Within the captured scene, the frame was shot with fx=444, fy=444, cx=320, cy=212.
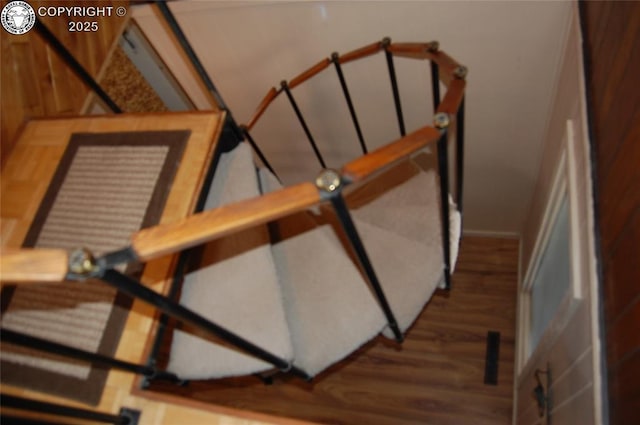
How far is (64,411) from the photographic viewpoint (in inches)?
40.9

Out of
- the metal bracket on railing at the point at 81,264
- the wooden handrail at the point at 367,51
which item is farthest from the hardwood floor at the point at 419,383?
the metal bracket on railing at the point at 81,264

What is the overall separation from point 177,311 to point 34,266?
0.27 m

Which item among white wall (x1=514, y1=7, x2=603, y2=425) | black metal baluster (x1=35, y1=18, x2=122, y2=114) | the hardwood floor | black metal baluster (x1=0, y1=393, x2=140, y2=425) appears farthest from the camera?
the hardwood floor

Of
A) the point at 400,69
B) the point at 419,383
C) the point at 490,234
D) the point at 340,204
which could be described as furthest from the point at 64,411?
the point at 490,234

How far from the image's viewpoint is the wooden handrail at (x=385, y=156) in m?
0.67

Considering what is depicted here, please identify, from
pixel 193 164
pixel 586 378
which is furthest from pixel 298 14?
pixel 586 378

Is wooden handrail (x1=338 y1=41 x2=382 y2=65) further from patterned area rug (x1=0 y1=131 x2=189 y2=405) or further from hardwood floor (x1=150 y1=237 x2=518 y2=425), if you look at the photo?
hardwood floor (x1=150 y1=237 x2=518 y2=425)

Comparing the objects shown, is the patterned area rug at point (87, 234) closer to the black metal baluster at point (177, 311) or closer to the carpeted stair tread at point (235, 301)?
the carpeted stair tread at point (235, 301)

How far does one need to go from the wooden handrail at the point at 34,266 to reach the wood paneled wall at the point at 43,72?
1.38 m

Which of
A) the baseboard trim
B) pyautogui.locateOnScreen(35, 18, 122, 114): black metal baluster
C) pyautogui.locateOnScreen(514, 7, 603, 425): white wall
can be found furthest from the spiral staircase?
the baseboard trim

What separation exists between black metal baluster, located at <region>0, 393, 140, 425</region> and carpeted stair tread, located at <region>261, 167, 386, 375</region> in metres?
0.47

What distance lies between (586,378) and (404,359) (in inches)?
59.6

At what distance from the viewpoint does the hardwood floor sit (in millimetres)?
2344

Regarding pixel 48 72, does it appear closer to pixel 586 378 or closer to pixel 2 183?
pixel 2 183
